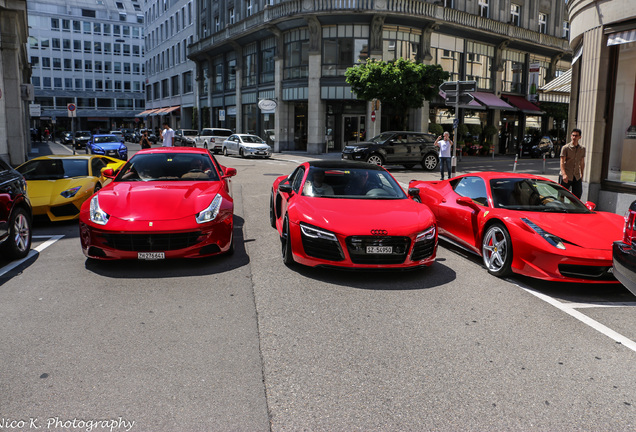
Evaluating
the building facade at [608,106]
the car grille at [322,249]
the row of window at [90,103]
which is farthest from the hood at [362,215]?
the row of window at [90,103]

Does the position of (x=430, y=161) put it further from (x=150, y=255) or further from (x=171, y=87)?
(x=171, y=87)

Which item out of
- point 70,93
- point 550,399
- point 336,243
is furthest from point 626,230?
point 70,93

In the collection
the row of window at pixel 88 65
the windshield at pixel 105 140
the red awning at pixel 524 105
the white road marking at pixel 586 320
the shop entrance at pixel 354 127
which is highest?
the row of window at pixel 88 65

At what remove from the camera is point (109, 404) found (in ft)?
10.8

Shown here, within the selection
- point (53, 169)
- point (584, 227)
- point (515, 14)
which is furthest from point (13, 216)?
point (515, 14)

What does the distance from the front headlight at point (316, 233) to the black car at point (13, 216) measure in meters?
3.81

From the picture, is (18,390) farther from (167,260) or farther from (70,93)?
(70,93)

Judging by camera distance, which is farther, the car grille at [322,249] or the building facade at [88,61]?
the building facade at [88,61]

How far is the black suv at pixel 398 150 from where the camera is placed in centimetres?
2312

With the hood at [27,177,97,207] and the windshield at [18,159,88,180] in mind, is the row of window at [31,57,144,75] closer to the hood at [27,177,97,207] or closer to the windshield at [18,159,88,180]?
the windshield at [18,159,88,180]

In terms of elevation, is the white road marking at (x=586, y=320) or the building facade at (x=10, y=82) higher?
the building facade at (x=10, y=82)

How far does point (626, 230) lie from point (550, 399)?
2141mm

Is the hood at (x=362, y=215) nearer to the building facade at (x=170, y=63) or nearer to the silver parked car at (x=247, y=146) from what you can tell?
the silver parked car at (x=247, y=146)

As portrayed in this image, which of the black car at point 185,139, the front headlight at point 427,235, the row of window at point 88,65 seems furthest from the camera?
the row of window at point 88,65
